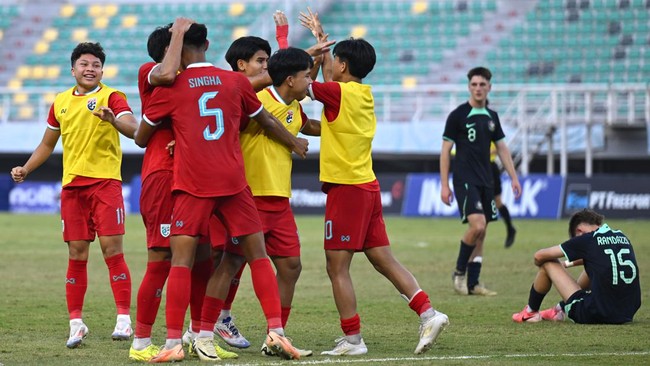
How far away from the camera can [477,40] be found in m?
34.9

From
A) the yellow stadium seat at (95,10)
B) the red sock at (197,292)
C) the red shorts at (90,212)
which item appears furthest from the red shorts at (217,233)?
the yellow stadium seat at (95,10)

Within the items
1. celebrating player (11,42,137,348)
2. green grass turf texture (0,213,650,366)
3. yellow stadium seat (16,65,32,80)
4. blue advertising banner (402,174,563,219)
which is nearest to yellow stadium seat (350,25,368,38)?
blue advertising banner (402,174,563,219)

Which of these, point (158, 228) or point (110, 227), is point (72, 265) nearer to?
point (110, 227)

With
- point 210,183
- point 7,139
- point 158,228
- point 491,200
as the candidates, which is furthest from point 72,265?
point 7,139

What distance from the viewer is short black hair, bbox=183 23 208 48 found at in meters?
7.12

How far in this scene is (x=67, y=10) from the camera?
40.2m

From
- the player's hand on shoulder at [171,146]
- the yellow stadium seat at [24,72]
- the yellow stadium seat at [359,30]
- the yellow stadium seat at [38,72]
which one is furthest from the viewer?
the yellow stadium seat at [24,72]

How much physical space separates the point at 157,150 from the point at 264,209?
798 mm

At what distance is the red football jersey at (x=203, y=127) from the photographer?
7.01m

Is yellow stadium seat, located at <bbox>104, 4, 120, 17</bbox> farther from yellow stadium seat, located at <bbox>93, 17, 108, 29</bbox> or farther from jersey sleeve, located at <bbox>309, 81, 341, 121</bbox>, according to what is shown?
jersey sleeve, located at <bbox>309, 81, 341, 121</bbox>

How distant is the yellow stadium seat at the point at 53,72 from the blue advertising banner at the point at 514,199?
48.8ft

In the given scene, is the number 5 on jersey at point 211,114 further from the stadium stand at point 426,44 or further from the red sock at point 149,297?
the stadium stand at point 426,44

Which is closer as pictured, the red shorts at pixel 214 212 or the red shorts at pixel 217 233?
the red shorts at pixel 214 212

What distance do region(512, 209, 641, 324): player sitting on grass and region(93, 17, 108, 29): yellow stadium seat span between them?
31.4m
